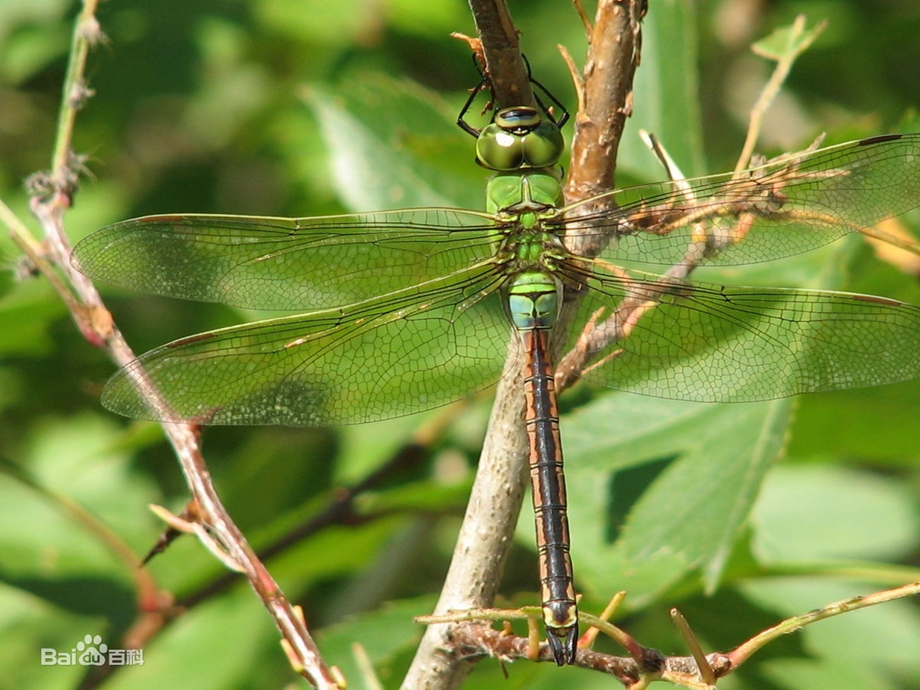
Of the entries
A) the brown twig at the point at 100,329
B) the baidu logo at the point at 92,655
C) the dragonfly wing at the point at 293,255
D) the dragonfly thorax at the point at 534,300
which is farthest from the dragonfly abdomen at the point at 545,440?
the baidu logo at the point at 92,655

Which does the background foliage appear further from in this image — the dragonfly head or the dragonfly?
the dragonfly head

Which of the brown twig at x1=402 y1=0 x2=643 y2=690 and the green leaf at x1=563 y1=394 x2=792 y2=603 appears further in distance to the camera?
the green leaf at x1=563 y1=394 x2=792 y2=603

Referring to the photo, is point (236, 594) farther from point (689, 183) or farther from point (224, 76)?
point (224, 76)

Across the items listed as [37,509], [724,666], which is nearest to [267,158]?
[37,509]

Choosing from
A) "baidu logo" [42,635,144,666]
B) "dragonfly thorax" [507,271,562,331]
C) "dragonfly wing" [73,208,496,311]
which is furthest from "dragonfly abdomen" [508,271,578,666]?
"baidu logo" [42,635,144,666]

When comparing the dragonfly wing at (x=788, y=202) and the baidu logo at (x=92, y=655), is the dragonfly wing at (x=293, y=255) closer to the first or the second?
the dragonfly wing at (x=788, y=202)

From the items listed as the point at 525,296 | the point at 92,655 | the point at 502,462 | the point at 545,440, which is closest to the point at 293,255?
the point at 525,296

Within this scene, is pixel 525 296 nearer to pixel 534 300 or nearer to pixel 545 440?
pixel 534 300
